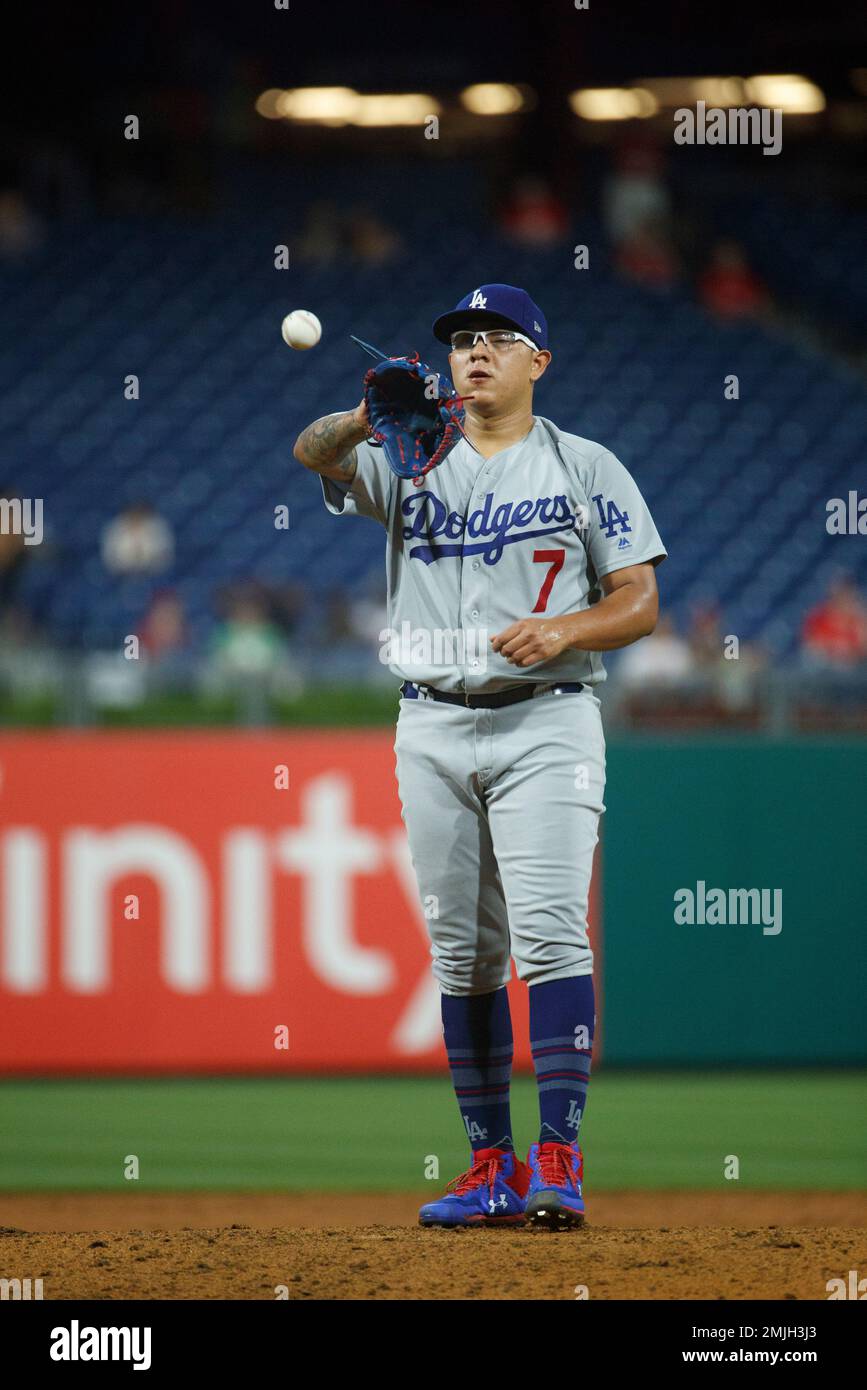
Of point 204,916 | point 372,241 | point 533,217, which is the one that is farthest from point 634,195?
point 204,916

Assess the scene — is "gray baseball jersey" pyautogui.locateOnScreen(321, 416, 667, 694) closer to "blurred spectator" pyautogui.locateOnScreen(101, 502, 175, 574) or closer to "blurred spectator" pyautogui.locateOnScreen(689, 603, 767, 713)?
"blurred spectator" pyautogui.locateOnScreen(689, 603, 767, 713)

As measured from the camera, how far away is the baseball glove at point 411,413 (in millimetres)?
3512

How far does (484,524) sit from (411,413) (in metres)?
0.28

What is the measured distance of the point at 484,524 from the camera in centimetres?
366

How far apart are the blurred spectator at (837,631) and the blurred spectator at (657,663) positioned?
23.3 inches

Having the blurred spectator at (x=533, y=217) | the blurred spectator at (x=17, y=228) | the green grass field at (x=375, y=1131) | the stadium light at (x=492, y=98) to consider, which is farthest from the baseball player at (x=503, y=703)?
the stadium light at (x=492, y=98)

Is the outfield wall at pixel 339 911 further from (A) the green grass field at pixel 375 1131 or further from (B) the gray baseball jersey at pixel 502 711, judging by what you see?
(B) the gray baseball jersey at pixel 502 711

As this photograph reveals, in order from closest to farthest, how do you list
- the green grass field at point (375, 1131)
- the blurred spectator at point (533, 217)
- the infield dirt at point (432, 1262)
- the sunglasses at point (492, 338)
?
the infield dirt at point (432, 1262) → the sunglasses at point (492, 338) → the green grass field at point (375, 1131) → the blurred spectator at point (533, 217)

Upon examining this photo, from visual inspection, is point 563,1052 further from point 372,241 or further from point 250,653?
point 372,241

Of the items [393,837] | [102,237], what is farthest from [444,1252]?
[102,237]

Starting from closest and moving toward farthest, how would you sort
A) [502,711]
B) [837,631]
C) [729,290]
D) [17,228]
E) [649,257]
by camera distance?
[502,711], [837,631], [649,257], [729,290], [17,228]

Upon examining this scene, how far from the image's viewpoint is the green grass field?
18.0 feet

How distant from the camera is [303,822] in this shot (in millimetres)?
7168

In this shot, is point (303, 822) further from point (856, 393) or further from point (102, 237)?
point (102, 237)
